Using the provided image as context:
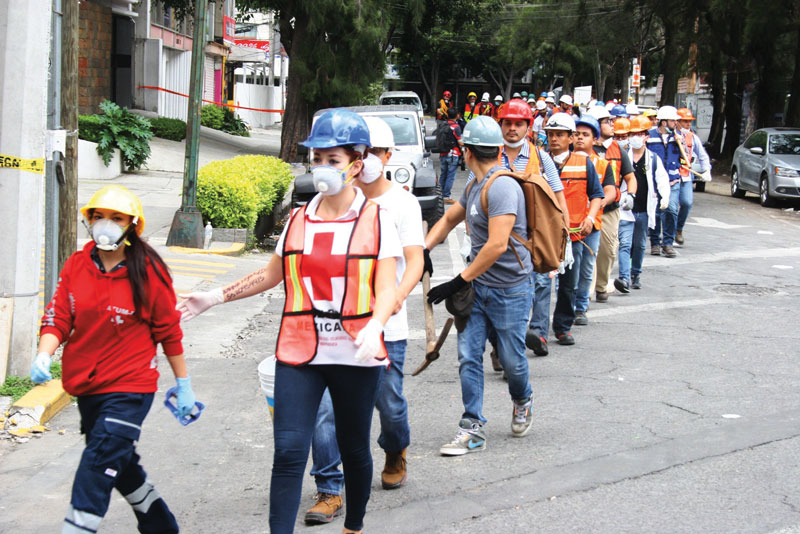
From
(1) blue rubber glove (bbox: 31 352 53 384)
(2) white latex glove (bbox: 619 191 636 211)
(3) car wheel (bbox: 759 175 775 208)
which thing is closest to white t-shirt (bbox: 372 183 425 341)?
(1) blue rubber glove (bbox: 31 352 53 384)

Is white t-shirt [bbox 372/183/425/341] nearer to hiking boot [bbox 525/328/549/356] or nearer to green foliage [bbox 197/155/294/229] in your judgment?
hiking boot [bbox 525/328/549/356]

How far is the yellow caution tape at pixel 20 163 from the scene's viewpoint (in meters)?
6.38

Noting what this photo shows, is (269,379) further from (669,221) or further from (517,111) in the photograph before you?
(669,221)

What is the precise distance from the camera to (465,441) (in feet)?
18.4

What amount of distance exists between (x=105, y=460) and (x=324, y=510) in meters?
1.25

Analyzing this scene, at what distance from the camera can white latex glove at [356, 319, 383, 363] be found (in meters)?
3.55

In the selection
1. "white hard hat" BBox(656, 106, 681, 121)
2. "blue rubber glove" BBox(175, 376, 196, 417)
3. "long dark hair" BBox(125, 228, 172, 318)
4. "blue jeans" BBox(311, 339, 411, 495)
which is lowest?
"blue jeans" BBox(311, 339, 411, 495)

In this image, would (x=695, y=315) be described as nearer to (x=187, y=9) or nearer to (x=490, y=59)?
(x=187, y=9)

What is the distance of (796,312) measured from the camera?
999 cm

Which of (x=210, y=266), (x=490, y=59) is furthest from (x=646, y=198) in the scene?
(x=490, y=59)

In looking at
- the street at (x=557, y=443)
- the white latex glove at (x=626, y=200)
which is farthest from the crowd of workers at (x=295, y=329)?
the white latex glove at (x=626, y=200)

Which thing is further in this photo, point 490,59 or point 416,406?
point 490,59

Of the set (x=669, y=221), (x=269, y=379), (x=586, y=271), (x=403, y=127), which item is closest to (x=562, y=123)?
(x=586, y=271)

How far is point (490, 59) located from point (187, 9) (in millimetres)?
50015
